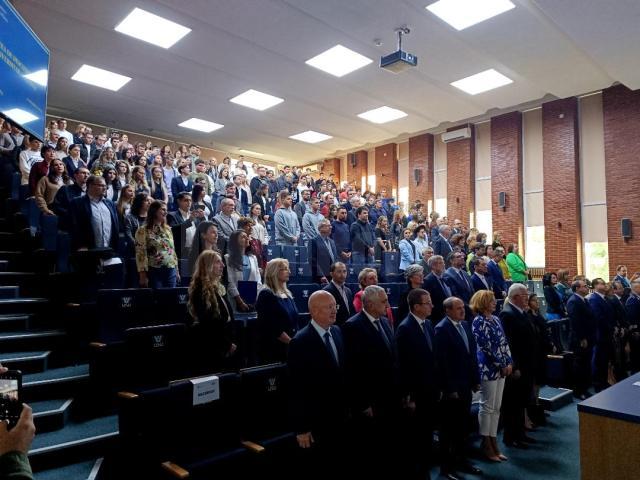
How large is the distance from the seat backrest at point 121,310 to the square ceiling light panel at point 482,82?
8203 mm

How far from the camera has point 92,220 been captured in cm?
403

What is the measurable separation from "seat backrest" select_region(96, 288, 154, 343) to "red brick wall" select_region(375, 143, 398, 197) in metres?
11.8

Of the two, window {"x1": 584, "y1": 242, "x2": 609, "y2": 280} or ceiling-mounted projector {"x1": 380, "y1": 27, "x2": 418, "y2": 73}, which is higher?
ceiling-mounted projector {"x1": 380, "y1": 27, "x2": 418, "y2": 73}

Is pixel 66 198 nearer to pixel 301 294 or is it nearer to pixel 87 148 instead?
pixel 301 294

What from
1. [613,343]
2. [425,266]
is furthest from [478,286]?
[613,343]

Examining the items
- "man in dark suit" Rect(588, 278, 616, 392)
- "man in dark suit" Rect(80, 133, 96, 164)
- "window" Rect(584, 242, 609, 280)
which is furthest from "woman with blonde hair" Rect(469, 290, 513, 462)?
"window" Rect(584, 242, 609, 280)

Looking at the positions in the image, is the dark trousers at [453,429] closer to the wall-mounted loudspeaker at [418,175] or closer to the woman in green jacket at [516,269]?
the woman in green jacket at [516,269]

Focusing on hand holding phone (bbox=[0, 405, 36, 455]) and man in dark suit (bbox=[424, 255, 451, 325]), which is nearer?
hand holding phone (bbox=[0, 405, 36, 455])

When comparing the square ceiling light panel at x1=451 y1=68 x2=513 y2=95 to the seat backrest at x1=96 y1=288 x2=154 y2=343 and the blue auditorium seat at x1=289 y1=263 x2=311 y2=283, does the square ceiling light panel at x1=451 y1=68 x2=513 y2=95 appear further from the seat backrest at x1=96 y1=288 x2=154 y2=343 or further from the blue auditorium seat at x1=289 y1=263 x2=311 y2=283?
the seat backrest at x1=96 y1=288 x2=154 y2=343

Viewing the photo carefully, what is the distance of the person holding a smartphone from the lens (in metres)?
1.07

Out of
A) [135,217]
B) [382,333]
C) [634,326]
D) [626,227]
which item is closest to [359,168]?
[626,227]

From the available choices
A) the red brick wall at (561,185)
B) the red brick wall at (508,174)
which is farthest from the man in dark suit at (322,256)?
the red brick wall at (508,174)

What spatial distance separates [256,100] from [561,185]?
7.73 meters

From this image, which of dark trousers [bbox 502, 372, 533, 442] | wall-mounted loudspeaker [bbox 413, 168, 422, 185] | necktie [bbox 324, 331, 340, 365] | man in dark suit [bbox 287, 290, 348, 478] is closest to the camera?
man in dark suit [bbox 287, 290, 348, 478]
